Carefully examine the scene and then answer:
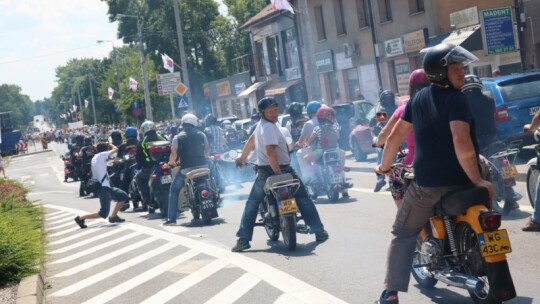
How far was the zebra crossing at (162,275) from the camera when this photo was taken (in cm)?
787

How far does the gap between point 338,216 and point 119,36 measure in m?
71.9

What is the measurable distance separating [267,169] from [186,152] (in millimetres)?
3644

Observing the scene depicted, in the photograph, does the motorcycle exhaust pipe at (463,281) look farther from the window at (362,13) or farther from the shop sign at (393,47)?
the window at (362,13)

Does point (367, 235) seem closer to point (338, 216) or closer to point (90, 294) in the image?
point (338, 216)

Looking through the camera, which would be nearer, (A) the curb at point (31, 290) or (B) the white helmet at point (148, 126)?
(A) the curb at point (31, 290)

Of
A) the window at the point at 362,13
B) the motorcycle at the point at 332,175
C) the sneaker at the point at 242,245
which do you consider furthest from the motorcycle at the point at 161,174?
the window at the point at 362,13

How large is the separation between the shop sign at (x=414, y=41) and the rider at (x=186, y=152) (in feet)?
70.1

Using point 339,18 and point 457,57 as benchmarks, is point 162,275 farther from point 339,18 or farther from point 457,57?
point 339,18

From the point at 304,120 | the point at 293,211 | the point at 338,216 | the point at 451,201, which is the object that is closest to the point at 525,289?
the point at 451,201

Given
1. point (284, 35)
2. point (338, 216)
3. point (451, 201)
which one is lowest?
point (338, 216)

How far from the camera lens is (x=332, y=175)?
14.4m

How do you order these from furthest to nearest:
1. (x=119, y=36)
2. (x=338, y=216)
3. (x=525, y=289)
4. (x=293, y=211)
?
(x=119, y=36), (x=338, y=216), (x=293, y=211), (x=525, y=289)

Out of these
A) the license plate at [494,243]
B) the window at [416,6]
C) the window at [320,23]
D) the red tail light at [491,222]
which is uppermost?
the window at [320,23]

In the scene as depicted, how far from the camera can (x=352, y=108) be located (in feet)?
83.5
